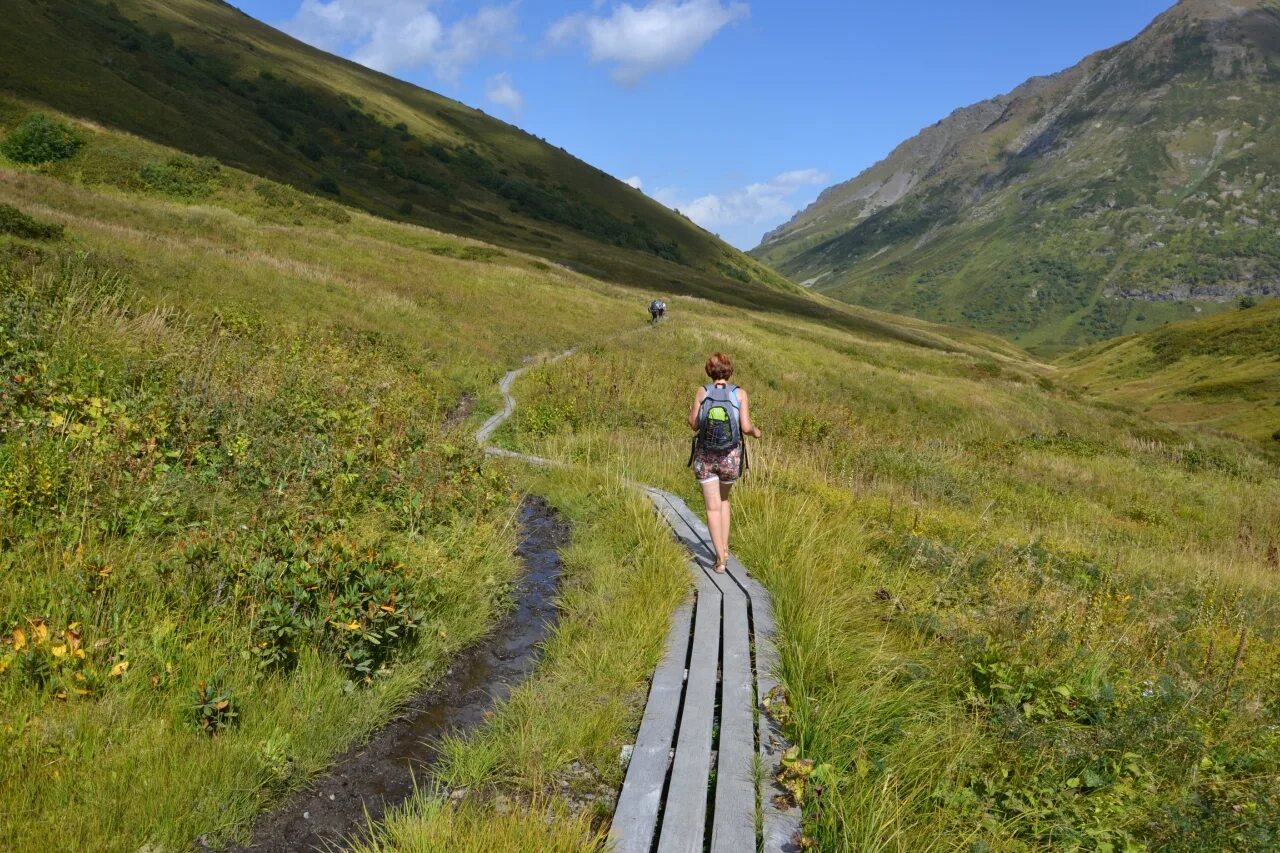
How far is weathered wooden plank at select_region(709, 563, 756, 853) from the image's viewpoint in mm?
3842

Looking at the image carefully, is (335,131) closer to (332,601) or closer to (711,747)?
(332,601)

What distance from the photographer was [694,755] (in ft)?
14.8

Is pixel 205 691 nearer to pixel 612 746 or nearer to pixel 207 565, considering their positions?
pixel 207 565

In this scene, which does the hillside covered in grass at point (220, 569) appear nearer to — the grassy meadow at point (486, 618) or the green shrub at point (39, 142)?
the grassy meadow at point (486, 618)

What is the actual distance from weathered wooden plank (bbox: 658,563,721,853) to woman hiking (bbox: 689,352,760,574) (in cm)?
171

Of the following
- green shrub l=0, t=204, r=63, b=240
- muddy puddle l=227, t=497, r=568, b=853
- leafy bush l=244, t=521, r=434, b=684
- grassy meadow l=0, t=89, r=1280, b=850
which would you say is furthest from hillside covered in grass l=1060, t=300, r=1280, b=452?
green shrub l=0, t=204, r=63, b=240

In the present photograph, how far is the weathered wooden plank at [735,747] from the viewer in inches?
151

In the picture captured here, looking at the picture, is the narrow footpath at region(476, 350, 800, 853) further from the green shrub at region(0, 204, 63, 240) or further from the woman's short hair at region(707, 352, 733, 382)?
the green shrub at region(0, 204, 63, 240)

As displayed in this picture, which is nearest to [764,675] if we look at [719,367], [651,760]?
[651,760]

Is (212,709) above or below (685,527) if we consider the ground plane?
below

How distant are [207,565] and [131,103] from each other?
62830mm

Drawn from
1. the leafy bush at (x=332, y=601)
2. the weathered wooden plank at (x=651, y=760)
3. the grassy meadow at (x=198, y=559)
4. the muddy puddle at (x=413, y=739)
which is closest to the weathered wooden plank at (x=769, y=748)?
the weathered wooden plank at (x=651, y=760)

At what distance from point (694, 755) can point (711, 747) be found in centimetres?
21

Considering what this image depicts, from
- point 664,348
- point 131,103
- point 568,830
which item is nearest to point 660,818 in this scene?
point 568,830
